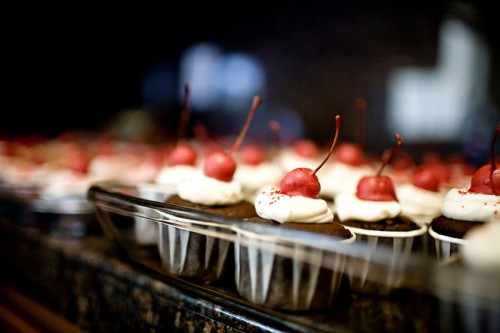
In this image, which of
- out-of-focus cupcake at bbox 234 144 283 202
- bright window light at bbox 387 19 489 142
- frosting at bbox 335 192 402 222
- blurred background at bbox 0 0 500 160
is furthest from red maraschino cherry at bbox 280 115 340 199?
bright window light at bbox 387 19 489 142

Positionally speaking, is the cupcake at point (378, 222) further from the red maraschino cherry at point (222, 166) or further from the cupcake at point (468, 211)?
the red maraschino cherry at point (222, 166)

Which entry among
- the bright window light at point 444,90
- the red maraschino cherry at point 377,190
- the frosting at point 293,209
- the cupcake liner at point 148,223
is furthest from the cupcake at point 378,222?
the bright window light at point 444,90

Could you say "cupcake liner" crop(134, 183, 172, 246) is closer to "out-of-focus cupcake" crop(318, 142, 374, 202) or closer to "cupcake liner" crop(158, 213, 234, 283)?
"cupcake liner" crop(158, 213, 234, 283)

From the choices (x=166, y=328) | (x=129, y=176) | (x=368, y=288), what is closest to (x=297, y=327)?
(x=368, y=288)

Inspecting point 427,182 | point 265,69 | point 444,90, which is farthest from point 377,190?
point 265,69

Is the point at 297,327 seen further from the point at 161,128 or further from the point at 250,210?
the point at 161,128
